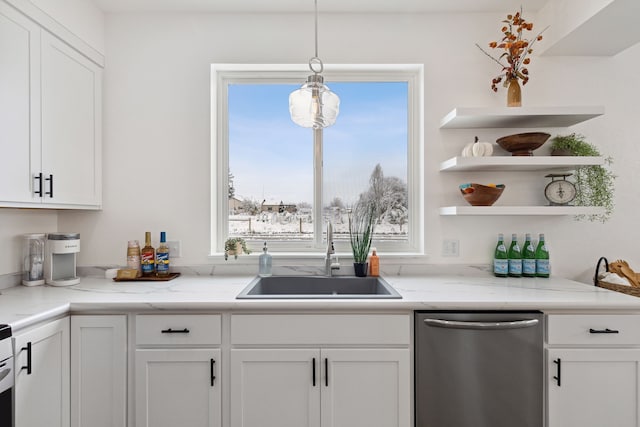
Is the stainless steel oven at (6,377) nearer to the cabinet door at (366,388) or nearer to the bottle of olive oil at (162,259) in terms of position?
the bottle of olive oil at (162,259)

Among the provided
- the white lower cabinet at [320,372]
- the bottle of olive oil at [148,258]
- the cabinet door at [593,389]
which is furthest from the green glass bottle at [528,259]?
the bottle of olive oil at [148,258]

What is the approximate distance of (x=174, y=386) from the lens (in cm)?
161

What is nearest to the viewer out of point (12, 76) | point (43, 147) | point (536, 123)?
point (12, 76)

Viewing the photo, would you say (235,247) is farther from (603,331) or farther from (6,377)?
(603,331)

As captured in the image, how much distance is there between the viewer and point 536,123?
7.02 ft

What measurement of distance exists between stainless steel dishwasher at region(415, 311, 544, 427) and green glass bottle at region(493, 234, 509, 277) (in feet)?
1.91

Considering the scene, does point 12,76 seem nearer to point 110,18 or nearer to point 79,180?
point 79,180

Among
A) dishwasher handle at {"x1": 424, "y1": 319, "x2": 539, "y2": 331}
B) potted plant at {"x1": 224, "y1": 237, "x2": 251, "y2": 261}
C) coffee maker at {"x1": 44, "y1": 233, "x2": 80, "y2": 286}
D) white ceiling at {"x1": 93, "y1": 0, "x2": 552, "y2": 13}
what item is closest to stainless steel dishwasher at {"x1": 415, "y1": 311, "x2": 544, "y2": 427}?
dishwasher handle at {"x1": 424, "y1": 319, "x2": 539, "y2": 331}

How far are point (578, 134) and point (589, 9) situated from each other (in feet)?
2.29

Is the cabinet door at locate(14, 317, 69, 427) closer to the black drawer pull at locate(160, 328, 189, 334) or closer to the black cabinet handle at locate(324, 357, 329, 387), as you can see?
the black drawer pull at locate(160, 328, 189, 334)

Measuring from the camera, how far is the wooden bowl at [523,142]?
6.58 ft

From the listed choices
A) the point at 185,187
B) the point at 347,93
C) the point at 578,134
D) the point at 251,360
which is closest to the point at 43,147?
the point at 185,187

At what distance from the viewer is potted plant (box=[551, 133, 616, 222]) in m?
2.11

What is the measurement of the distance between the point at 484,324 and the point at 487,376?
8.9 inches
